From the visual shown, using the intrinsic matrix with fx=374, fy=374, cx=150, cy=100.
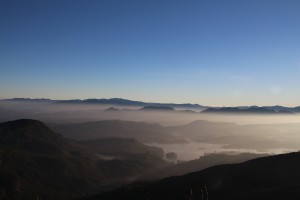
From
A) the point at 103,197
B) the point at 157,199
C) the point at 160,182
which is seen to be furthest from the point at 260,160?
the point at 103,197

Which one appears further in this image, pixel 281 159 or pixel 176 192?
pixel 281 159

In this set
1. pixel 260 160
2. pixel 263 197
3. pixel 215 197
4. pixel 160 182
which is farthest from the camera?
pixel 260 160

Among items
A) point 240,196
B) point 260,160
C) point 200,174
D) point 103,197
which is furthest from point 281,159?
point 103,197

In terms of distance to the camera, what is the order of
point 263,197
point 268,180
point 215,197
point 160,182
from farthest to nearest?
point 160,182
point 268,180
point 215,197
point 263,197

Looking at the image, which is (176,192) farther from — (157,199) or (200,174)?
(200,174)

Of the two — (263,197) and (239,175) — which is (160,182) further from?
(263,197)

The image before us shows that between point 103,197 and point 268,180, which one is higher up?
point 268,180
